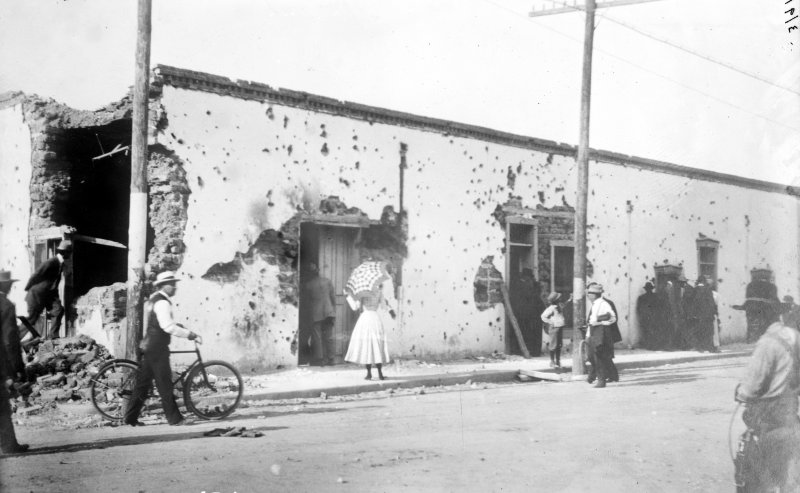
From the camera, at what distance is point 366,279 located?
12.7 m

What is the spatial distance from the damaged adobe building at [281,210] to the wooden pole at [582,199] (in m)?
3.44

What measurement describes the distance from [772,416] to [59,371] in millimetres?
9824

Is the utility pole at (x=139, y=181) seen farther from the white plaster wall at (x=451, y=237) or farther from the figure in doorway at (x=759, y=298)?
the figure in doorway at (x=759, y=298)

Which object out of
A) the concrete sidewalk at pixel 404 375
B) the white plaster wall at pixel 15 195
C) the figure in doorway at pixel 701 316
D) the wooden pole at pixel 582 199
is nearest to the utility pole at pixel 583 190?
the wooden pole at pixel 582 199

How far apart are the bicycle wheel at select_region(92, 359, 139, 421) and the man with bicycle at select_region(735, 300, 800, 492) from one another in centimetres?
647

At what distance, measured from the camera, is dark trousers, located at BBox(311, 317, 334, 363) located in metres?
14.5

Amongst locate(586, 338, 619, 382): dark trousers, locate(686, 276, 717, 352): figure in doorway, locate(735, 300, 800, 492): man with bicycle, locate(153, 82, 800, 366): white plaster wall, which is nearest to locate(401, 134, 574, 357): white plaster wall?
locate(153, 82, 800, 366): white plaster wall

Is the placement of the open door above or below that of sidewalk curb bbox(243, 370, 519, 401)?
above

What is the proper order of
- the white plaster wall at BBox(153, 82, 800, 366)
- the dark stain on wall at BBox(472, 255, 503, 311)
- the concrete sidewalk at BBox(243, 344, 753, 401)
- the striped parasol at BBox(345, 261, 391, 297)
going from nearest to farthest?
1. the concrete sidewalk at BBox(243, 344, 753, 401)
2. the striped parasol at BBox(345, 261, 391, 297)
3. the white plaster wall at BBox(153, 82, 800, 366)
4. the dark stain on wall at BBox(472, 255, 503, 311)

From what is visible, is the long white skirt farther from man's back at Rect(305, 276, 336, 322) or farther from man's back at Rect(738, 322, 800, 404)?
man's back at Rect(738, 322, 800, 404)

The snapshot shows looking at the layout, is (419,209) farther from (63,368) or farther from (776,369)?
(776,369)

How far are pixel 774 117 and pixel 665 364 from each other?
26.0 feet

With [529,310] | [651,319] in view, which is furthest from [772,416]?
[651,319]

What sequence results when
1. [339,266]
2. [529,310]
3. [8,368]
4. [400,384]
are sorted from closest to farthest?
[8,368]
[400,384]
[339,266]
[529,310]
